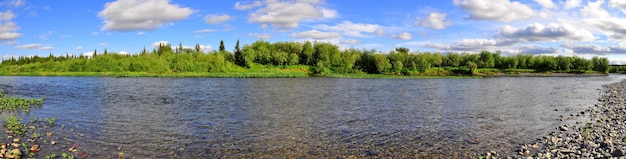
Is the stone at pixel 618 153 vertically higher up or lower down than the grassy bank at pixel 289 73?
lower down

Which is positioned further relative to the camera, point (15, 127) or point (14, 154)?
point (15, 127)

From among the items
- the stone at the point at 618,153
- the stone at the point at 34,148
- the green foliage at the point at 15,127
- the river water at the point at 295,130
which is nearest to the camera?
the stone at the point at 618,153

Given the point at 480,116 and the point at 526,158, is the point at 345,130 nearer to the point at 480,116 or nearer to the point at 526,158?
the point at 526,158

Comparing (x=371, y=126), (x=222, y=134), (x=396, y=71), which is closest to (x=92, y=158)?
(x=222, y=134)

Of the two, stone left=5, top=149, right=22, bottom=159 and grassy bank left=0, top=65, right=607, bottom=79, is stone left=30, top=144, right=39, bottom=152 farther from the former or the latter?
grassy bank left=0, top=65, right=607, bottom=79

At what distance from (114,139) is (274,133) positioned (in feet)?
22.8

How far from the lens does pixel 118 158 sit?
13945 millimetres

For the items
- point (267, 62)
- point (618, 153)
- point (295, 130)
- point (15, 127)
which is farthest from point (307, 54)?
point (618, 153)

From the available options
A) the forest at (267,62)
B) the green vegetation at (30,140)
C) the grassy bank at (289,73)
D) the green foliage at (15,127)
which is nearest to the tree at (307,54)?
the forest at (267,62)

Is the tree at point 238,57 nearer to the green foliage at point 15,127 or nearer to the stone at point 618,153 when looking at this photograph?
the green foliage at point 15,127

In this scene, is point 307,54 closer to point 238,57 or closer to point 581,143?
point 238,57

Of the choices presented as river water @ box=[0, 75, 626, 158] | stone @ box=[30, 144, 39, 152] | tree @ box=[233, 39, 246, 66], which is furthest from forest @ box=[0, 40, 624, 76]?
stone @ box=[30, 144, 39, 152]

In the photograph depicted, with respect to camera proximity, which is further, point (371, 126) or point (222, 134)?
point (371, 126)

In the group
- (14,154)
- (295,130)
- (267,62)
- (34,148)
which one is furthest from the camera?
(267,62)
